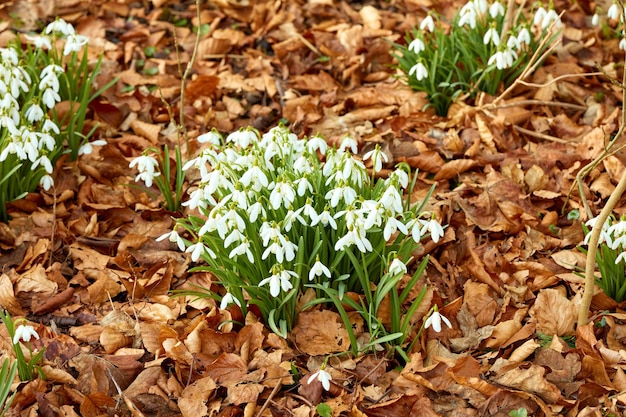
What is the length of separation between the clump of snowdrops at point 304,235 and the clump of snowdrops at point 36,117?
30.1 inches

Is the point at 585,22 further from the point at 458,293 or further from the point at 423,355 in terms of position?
the point at 423,355

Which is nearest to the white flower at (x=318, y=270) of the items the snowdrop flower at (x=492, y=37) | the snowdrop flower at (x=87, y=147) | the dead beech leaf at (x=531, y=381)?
the dead beech leaf at (x=531, y=381)

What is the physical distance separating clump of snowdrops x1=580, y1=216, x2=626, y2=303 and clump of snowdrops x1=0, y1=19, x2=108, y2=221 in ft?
6.72

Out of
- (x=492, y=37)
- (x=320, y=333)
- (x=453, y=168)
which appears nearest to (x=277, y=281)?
(x=320, y=333)

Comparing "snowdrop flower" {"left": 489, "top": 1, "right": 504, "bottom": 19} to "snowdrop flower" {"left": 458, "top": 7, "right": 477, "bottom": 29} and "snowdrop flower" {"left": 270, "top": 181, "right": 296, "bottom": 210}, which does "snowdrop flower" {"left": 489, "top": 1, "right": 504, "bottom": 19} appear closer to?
"snowdrop flower" {"left": 458, "top": 7, "right": 477, "bottom": 29}

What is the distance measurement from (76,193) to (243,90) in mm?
1072

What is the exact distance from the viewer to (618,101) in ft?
12.5

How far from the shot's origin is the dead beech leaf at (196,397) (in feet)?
7.78

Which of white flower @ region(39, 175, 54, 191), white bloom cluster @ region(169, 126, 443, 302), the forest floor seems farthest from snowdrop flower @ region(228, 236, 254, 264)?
white flower @ region(39, 175, 54, 191)

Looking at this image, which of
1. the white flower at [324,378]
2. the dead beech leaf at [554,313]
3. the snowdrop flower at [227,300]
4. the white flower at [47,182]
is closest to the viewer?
the white flower at [324,378]

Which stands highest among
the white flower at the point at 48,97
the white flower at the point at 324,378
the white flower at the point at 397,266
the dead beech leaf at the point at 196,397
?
the white flower at the point at 48,97

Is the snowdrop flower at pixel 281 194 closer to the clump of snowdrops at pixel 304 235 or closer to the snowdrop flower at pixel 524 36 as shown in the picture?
the clump of snowdrops at pixel 304 235

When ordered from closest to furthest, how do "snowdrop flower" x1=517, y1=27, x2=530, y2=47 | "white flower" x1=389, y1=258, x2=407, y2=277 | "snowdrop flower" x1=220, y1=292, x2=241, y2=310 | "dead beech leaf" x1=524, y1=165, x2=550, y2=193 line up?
"white flower" x1=389, y1=258, x2=407, y2=277, "snowdrop flower" x1=220, y1=292, x2=241, y2=310, "dead beech leaf" x1=524, y1=165, x2=550, y2=193, "snowdrop flower" x1=517, y1=27, x2=530, y2=47

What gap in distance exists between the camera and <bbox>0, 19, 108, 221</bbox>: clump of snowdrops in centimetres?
294
